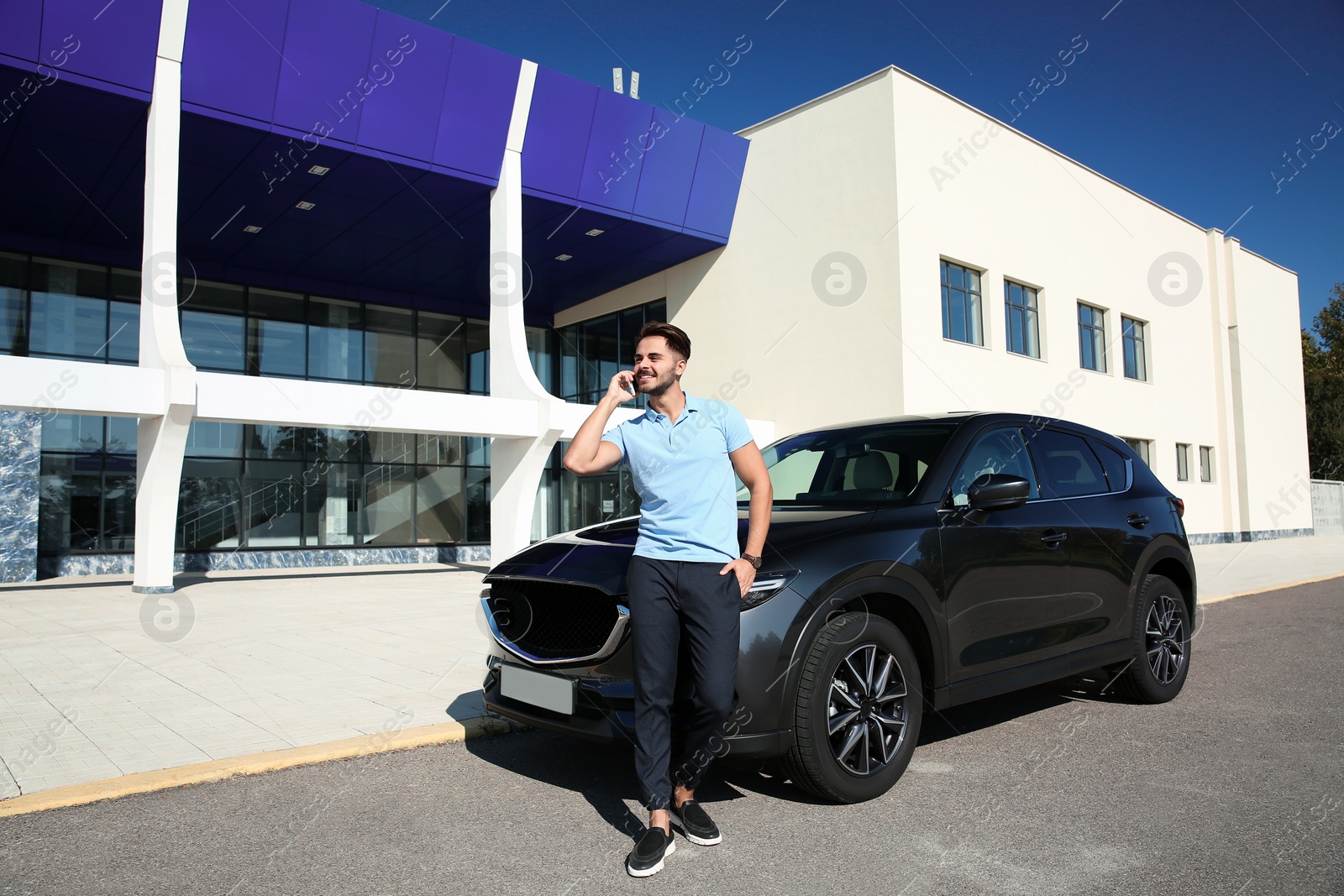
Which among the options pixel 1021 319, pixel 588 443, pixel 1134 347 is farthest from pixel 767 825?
pixel 1134 347

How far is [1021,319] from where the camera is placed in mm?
21094

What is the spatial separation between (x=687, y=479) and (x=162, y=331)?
13.2m

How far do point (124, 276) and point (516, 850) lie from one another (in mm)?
21753

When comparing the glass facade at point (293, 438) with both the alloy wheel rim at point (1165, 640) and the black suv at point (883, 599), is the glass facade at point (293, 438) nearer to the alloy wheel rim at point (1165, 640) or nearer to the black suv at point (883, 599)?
the alloy wheel rim at point (1165, 640)

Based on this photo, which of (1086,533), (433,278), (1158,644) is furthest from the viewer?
(433,278)

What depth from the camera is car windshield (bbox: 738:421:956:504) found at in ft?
14.1

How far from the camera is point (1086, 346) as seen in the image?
23.2 metres

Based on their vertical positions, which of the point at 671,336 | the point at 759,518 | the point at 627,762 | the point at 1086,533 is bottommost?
the point at 627,762

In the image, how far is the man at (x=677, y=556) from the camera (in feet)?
10.1

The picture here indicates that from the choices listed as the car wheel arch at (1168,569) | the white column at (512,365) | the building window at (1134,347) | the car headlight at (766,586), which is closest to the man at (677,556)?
the car headlight at (766,586)

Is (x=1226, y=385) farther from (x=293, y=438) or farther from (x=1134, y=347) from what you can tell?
(x=293, y=438)

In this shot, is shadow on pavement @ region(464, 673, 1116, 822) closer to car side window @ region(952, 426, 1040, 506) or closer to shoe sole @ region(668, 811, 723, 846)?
shoe sole @ region(668, 811, 723, 846)

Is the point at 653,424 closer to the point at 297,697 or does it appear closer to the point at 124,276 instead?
the point at 297,697

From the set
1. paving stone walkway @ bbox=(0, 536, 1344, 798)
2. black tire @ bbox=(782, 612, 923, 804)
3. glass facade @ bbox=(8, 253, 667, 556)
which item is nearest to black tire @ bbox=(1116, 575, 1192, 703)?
black tire @ bbox=(782, 612, 923, 804)
